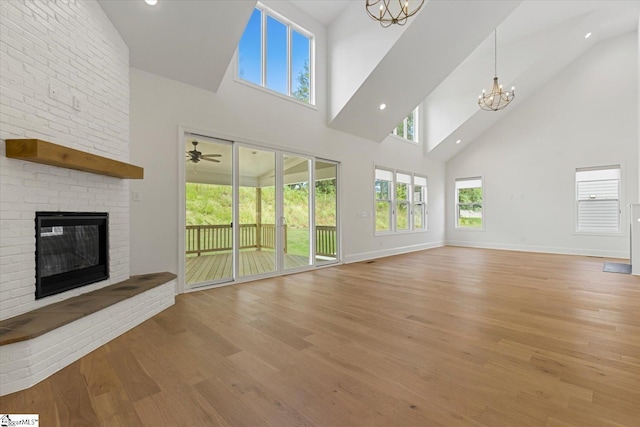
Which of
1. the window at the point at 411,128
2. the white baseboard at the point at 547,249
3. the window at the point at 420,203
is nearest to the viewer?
the white baseboard at the point at 547,249

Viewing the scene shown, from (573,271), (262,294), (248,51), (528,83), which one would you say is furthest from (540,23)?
(262,294)

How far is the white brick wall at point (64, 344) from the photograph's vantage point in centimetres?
171

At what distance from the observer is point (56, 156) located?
2164 mm

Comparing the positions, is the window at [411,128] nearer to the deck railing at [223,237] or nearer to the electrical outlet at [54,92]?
the deck railing at [223,237]

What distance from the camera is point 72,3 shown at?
2.59m

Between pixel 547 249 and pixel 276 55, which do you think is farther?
pixel 547 249

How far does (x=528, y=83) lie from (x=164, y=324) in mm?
9401

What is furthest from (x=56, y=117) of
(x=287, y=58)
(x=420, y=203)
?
(x=420, y=203)

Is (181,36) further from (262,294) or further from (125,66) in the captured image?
(262,294)

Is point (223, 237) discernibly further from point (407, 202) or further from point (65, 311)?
point (407, 202)

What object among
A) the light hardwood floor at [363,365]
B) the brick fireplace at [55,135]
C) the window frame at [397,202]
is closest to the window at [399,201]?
the window frame at [397,202]

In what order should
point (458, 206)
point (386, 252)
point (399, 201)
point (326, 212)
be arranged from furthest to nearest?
point (458, 206) → point (399, 201) → point (386, 252) → point (326, 212)

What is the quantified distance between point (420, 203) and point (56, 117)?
8230 millimetres

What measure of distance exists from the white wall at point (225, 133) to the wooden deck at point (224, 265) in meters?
0.41
